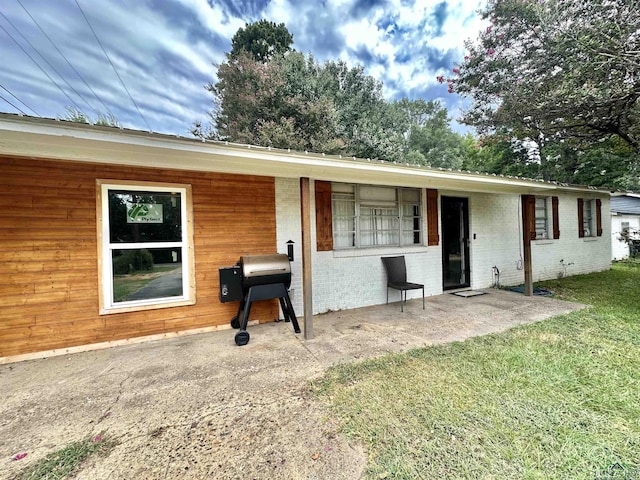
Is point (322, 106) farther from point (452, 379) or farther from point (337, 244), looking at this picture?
point (452, 379)

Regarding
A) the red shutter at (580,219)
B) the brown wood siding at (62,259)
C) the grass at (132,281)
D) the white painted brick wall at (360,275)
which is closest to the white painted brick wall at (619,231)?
the red shutter at (580,219)

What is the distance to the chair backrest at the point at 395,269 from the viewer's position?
5242 millimetres

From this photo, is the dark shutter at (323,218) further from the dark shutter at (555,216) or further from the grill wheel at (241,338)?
the dark shutter at (555,216)

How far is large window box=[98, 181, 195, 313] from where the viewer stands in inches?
139

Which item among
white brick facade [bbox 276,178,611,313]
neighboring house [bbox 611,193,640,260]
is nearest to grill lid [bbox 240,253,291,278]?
white brick facade [bbox 276,178,611,313]

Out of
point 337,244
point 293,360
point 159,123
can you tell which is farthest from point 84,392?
point 159,123

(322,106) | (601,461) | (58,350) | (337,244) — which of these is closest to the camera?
(601,461)

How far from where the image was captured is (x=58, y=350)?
10.8ft

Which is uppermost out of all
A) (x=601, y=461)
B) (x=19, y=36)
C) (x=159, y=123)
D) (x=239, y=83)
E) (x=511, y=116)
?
(x=239, y=83)

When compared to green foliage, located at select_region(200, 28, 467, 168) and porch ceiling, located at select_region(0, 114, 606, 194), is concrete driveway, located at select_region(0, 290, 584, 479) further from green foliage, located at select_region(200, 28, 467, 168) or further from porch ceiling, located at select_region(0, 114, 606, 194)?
green foliage, located at select_region(200, 28, 467, 168)

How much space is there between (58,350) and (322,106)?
405 inches

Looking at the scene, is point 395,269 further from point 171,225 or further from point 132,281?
point 132,281

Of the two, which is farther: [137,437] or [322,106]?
[322,106]

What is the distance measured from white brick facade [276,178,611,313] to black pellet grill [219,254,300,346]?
777 millimetres
